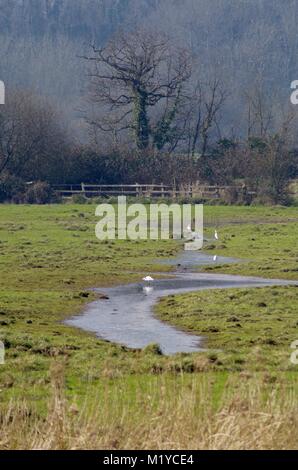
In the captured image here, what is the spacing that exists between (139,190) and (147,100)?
10.5m

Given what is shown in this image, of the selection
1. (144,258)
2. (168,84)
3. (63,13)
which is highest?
(63,13)

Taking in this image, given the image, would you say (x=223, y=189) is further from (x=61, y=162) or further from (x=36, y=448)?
(x=36, y=448)

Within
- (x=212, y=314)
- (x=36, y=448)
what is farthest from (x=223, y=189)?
(x=36, y=448)

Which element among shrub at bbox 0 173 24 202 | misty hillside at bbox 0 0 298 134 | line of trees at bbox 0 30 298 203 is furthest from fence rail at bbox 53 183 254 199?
misty hillside at bbox 0 0 298 134

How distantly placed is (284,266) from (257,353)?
17.4m

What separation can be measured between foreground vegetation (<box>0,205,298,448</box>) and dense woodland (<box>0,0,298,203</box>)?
102 feet

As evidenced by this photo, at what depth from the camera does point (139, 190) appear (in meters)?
73.6

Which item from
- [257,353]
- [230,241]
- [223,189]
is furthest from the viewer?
[223,189]

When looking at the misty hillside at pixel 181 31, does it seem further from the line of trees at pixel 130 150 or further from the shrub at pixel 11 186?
the shrub at pixel 11 186

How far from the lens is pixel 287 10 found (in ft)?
591

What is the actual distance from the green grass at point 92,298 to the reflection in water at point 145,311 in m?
0.44

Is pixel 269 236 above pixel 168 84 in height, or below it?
below

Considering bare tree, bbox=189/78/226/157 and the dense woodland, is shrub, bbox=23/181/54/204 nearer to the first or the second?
the dense woodland

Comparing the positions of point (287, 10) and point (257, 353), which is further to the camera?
point (287, 10)
